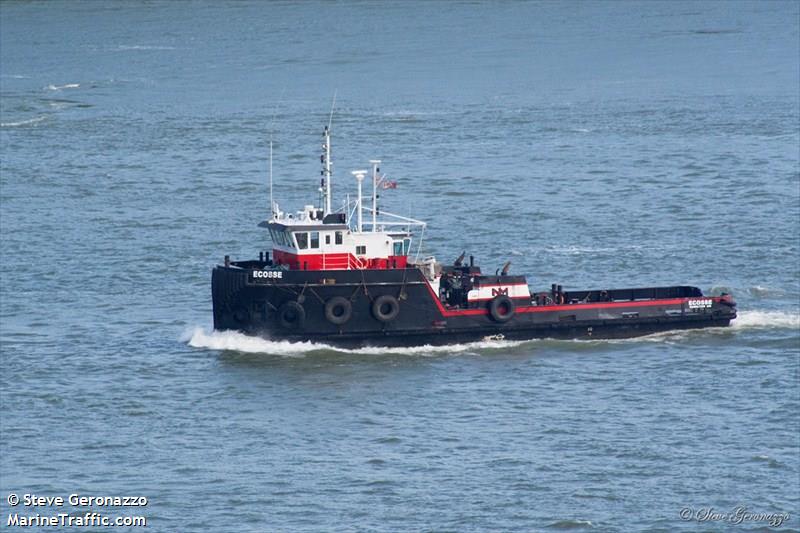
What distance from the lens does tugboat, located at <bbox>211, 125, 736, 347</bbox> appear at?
176 ft

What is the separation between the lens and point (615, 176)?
86562mm

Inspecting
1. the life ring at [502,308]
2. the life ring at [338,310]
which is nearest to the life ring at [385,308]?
the life ring at [338,310]

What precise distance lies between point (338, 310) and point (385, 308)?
1.38 metres

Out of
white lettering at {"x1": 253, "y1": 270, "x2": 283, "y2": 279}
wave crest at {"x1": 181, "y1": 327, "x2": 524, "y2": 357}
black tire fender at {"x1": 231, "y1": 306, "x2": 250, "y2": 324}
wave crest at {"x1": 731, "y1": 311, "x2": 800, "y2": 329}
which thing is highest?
white lettering at {"x1": 253, "y1": 270, "x2": 283, "y2": 279}

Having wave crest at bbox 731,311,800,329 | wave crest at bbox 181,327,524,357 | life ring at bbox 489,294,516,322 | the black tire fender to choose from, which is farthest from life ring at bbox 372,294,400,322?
wave crest at bbox 731,311,800,329

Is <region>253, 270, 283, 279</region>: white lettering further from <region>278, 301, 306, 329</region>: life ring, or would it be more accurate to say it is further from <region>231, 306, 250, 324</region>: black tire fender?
<region>231, 306, 250, 324</region>: black tire fender

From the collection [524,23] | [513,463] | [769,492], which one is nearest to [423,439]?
[513,463]

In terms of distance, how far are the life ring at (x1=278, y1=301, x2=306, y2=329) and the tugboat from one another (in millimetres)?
29

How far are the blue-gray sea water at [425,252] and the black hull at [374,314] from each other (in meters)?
0.57

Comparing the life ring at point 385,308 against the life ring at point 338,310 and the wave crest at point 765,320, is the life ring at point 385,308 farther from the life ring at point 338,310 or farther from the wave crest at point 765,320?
the wave crest at point 765,320

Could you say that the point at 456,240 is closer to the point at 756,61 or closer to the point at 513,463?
the point at 513,463

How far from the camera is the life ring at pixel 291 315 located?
2110 inches

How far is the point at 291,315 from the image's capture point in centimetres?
5372

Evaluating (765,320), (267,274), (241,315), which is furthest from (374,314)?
(765,320)
